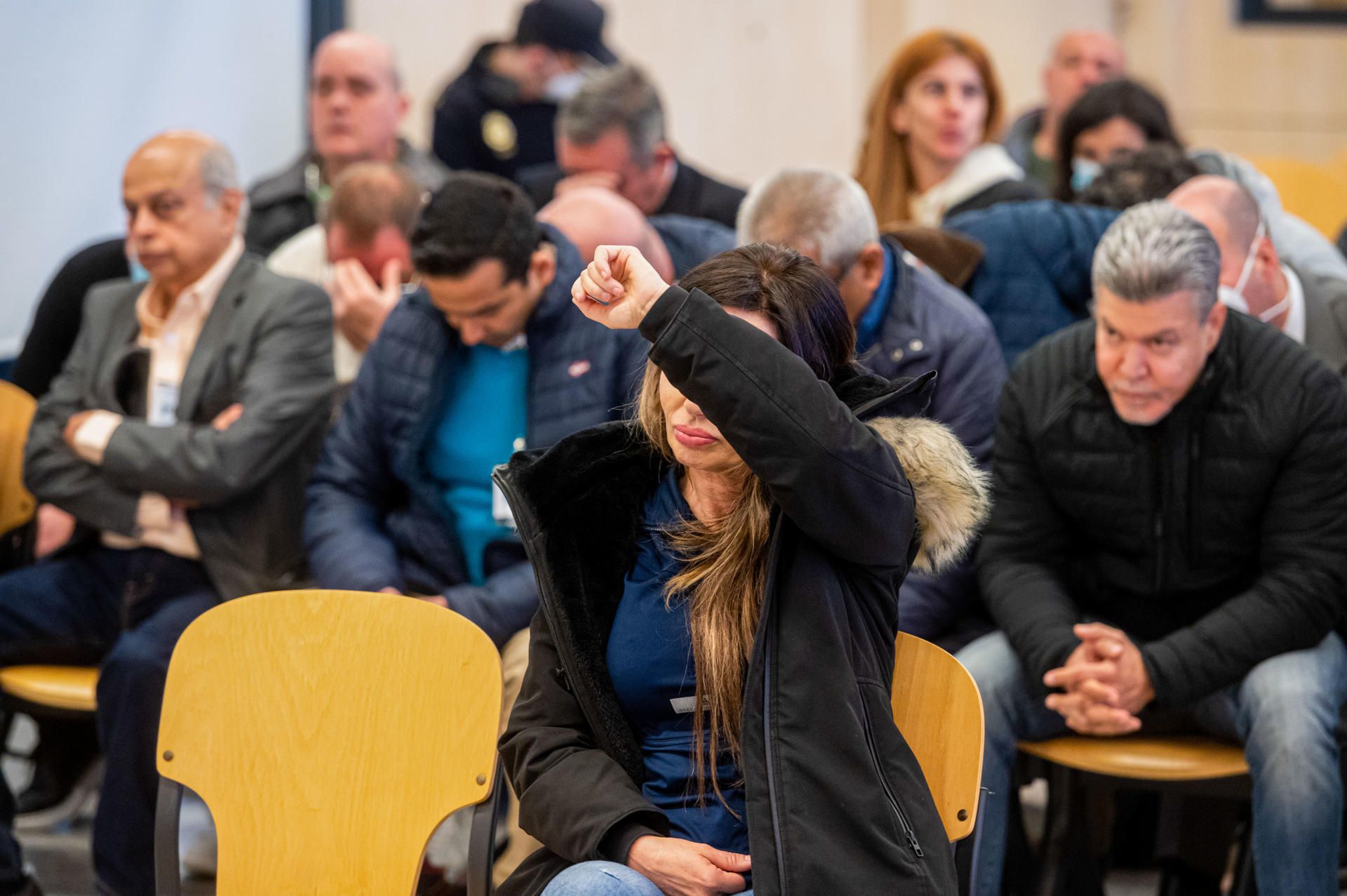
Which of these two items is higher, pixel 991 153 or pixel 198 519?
pixel 991 153

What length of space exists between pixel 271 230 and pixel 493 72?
3.60 feet

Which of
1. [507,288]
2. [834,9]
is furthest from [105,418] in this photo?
[834,9]

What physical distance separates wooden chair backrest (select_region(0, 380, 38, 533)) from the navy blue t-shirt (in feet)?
6.27

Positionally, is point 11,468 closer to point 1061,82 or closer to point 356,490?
point 356,490

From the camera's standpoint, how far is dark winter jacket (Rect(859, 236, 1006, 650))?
8.93 ft

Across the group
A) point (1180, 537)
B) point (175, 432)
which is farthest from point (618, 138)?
point (1180, 537)

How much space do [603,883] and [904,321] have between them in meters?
1.48

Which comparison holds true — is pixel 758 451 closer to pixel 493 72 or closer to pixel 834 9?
pixel 493 72

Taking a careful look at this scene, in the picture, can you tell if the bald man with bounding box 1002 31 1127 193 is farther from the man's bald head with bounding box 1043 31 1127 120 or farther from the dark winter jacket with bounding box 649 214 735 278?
the dark winter jacket with bounding box 649 214 735 278

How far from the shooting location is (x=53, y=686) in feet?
9.09

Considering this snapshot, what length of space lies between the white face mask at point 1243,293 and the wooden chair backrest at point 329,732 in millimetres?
1649

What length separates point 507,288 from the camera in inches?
107

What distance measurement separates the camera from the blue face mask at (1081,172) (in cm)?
376

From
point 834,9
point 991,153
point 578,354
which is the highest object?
point 834,9
